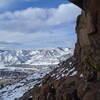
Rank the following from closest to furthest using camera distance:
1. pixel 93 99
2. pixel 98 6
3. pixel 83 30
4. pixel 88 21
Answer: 1. pixel 93 99
2. pixel 98 6
3. pixel 88 21
4. pixel 83 30

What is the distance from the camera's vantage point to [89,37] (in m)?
44.1

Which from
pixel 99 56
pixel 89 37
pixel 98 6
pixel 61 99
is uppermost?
pixel 98 6

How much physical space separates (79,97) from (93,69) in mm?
6323

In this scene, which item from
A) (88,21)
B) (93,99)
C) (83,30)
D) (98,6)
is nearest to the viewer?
(93,99)

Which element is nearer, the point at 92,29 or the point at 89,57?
the point at 92,29

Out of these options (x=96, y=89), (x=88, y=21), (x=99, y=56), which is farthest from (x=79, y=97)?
(x=88, y=21)

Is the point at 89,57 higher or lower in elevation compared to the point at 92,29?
lower

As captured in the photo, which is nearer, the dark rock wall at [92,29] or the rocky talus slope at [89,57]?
the rocky talus slope at [89,57]

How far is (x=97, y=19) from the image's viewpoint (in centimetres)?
4072

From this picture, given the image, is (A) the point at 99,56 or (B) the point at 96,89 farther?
(A) the point at 99,56

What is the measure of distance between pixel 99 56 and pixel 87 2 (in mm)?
8331

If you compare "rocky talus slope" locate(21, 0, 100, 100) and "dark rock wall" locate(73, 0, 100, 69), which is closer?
"rocky talus slope" locate(21, 0, 100, 100)

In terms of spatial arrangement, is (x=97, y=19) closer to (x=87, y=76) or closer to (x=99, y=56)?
(x=99, y=56)

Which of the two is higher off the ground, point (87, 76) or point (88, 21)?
point (88, 21)
